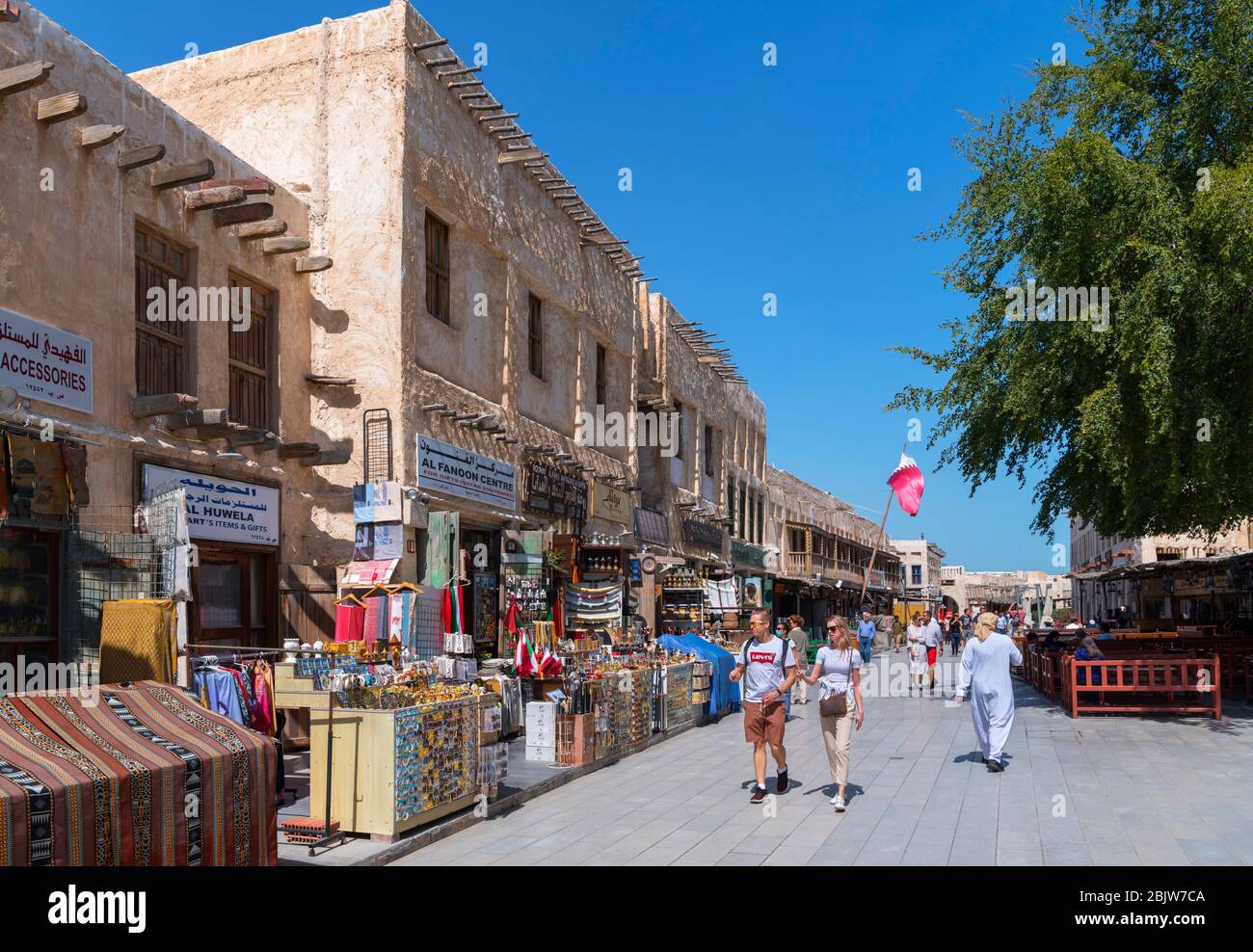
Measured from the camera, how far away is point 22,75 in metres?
9.35

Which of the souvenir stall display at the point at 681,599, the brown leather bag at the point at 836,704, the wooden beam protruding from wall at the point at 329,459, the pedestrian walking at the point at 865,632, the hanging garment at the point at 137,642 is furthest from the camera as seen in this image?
the pedestrian walking at the point at 865,632

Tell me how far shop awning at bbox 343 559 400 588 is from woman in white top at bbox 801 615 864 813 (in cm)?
574

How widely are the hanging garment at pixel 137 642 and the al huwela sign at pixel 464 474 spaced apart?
6088 mm

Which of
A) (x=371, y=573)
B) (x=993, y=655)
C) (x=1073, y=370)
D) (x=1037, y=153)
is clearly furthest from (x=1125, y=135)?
(x=371, y=573)

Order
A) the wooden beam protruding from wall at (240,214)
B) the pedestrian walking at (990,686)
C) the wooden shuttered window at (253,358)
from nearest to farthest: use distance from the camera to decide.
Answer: the pedestrian walking at (990,686), the wooden beam protruding from wall at (240,214), the wooden shuttered window at (253,358)

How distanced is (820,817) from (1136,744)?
256 inches

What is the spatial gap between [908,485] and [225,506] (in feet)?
110

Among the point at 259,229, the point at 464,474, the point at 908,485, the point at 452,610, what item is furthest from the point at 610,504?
the point at 908,485

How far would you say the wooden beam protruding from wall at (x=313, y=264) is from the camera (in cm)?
1416

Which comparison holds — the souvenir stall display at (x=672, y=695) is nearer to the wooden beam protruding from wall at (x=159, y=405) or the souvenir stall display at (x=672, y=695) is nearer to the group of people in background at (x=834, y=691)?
the group of people in background at (x=834, y=691)

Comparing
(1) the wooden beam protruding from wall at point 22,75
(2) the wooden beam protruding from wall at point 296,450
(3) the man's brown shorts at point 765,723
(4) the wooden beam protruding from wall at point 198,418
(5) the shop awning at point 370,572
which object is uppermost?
(1) the wooden beam protruding from wall at point 22,75

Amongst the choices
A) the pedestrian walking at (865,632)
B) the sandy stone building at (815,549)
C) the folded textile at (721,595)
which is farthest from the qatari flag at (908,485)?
the folded textile at (721,595)

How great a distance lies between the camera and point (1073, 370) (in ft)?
55.5

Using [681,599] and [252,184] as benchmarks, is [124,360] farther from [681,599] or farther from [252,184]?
[681,599]
